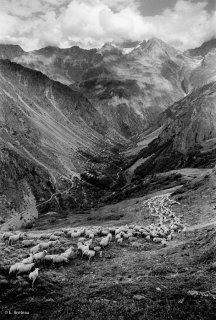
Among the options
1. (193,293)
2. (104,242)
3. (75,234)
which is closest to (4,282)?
(193,293)

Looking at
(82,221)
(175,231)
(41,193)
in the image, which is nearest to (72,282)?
(175,231)

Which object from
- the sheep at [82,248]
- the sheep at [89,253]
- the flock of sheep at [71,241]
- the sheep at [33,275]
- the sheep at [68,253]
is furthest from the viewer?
the sheep at [82,248]

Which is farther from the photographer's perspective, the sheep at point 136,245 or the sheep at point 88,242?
the sheep at point 136,245

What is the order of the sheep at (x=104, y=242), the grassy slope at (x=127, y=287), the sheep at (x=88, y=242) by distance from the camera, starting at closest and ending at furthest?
the grassy slope at (x=127, y=287) < the sheep at (x=88, y=242) < the sheep at (x=104, y=242)

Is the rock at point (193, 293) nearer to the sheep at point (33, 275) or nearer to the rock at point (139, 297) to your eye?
the rock at point (139, 297)

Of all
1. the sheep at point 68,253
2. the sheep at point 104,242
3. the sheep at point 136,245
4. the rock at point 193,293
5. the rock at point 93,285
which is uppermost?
the sheep at point 68,253

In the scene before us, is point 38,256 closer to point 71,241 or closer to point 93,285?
point 93,285

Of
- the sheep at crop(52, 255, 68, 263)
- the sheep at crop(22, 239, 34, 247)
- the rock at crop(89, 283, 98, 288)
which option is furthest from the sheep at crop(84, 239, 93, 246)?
the rock at crop(89, 283, 98, 288)

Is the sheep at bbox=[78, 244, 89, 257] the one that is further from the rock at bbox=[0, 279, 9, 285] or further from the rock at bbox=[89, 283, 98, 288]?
the rock at bbox=[0, 279, 9, 285]

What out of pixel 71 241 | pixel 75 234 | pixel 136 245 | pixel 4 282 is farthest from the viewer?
pixel 75 234

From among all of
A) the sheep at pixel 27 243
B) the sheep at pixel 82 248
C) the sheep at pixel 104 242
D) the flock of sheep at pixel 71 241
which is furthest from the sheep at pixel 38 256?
the sheep at pixel 104 242

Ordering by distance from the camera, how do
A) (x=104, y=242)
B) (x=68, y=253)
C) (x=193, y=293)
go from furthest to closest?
(x=104, y=242) → (x=68, y=253) → (x=193, y=293)
